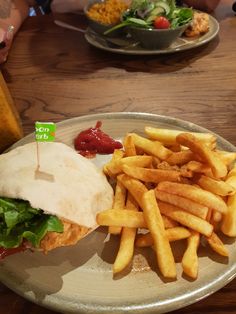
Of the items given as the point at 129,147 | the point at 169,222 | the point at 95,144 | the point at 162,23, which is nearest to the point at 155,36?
the point at 162,23

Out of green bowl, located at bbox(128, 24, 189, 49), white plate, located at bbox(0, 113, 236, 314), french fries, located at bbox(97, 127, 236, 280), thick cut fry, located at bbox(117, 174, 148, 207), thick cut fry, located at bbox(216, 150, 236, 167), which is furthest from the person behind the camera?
green bowl, located at bbox(128, 24, 189, 49)

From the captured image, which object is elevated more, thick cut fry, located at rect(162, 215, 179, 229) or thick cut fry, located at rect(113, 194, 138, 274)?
thick cut fry, located at rect(162, 215, 179, 229)

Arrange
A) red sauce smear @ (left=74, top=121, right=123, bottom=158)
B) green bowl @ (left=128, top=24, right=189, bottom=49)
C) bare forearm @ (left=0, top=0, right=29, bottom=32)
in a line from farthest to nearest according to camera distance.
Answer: bare forearm @ (left=0, top=0, right=29, bottom=32) → green bowl @ (left=128, top=24, right=189, bottom=49) → red sauce smear @ (left=74, top=121, right=123, bottom=158)

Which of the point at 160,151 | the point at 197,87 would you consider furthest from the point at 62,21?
the point at 160,151

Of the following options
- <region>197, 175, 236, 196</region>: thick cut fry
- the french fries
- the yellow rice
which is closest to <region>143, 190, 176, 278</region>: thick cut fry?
the french fries

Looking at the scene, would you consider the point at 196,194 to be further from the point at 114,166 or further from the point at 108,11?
the point at 108,11

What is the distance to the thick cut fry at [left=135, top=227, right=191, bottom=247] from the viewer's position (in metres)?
1.34

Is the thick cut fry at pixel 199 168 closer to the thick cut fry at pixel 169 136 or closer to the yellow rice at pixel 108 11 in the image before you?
the thick cut fry at pixel 169 136

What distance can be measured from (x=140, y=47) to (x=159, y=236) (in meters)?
1.87

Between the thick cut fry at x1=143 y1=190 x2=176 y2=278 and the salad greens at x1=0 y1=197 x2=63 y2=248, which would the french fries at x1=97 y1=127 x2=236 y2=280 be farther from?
the salad greens at x1=0 y1=197 x2=63 y2=248

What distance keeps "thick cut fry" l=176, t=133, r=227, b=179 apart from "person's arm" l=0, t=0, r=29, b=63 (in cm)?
181

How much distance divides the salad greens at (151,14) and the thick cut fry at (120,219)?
5.72ft

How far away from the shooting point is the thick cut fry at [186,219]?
1.33 m

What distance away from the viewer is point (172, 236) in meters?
1.34
